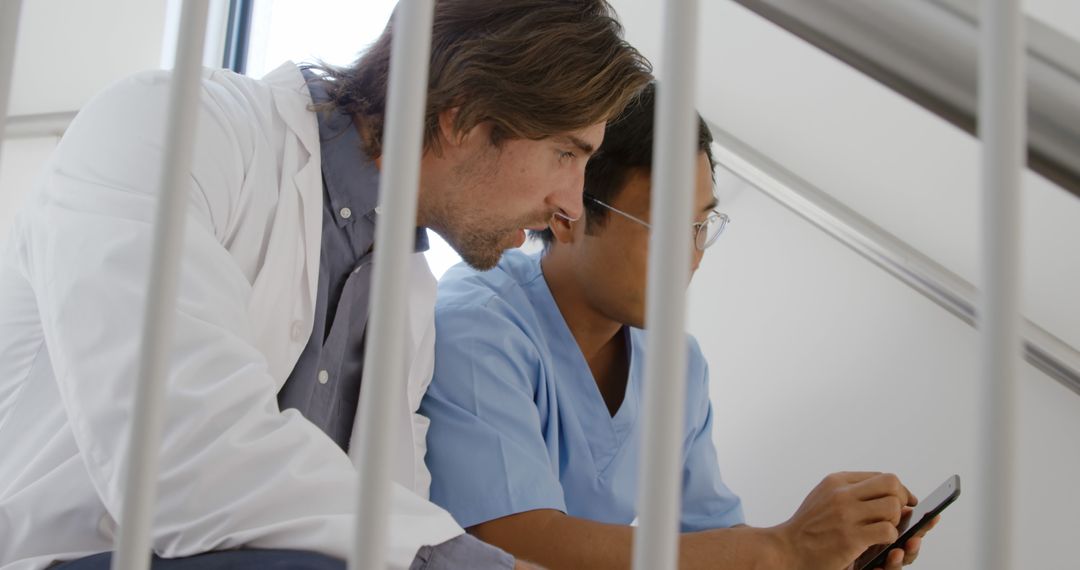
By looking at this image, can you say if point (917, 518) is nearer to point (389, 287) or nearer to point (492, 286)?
point (492, 286)

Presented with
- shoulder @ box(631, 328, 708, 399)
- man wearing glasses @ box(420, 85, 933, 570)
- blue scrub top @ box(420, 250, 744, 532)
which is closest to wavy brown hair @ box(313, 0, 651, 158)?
man wearing glasses @ box(420, 85, 933, 570)

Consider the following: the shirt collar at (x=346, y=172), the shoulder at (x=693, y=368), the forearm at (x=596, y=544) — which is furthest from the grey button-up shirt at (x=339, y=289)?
the shoulder at (x=693, y=368)

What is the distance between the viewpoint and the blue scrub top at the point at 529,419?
52.5 inches

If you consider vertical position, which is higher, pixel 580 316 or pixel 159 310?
pixel 580 316

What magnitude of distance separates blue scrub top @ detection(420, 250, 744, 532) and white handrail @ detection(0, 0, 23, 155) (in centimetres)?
90

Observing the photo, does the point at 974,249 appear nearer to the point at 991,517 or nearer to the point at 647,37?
the point at 647,37

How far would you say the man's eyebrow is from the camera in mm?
1578

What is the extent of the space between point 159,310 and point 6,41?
0.46 feet

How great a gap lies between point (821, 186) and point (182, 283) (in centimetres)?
128

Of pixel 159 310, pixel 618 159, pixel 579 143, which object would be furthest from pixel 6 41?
pixel 618 159

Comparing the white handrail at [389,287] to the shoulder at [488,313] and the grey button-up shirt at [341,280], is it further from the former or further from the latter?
the shoulder at [488,313]

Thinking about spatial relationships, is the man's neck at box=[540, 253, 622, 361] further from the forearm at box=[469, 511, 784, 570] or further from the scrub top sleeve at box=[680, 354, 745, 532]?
the forearm at box=[469, 511, 784, 570]

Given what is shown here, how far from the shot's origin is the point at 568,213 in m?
1.60

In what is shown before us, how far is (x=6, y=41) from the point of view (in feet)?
1.60
